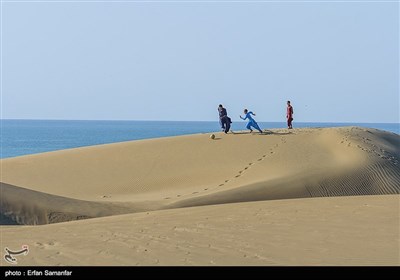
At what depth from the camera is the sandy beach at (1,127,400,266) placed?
807 centimetres

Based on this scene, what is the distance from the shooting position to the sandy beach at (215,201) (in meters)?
8.07

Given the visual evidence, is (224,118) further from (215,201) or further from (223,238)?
(223,238)

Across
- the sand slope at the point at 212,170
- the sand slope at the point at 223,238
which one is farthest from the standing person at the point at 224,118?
the sand slope at the point at 223,238

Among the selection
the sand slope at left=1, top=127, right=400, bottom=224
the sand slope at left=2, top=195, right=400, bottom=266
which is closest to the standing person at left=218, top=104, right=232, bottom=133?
the sand slope at left=1, top=127, right=400, bottom=224

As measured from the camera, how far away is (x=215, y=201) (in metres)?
14.8

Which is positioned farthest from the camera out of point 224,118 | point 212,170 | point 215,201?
point 224,118

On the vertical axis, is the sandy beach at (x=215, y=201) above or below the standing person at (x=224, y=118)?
below

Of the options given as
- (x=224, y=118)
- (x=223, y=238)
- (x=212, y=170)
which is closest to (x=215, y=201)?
(x=212, y=170)

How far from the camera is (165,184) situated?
1967 cm

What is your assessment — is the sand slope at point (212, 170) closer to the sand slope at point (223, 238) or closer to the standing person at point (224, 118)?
the standing person at point (224, 118)

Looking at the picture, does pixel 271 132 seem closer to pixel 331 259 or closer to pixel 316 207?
pixel 316 207

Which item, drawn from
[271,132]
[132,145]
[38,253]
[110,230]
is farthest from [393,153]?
[38,253]

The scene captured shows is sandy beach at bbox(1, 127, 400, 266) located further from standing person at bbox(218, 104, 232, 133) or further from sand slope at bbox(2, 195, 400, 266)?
standing person at bbox(218, 104, 232, 133)

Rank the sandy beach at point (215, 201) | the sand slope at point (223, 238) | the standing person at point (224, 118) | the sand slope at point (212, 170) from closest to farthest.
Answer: the sand slope at point (223, 238) → the sandy beach at point (215, 201) → the sand slope at point (212, 170) → the standing person at point (224, 118)
